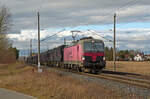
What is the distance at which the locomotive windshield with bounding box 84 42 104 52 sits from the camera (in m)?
28.4

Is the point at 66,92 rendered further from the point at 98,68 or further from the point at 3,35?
the point at 3,35

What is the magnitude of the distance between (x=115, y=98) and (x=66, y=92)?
9.38 feet

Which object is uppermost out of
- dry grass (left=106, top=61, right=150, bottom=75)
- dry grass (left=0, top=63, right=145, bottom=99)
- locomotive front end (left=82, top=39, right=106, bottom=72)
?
locomotive front end (left=82, top=39, right=106, bottom=72)

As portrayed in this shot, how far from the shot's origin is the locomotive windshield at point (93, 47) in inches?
1118

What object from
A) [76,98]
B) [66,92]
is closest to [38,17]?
[66,92]

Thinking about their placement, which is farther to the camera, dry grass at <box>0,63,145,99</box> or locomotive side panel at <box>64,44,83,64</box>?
locomotive side panel at <box>64,44,83,64</box>

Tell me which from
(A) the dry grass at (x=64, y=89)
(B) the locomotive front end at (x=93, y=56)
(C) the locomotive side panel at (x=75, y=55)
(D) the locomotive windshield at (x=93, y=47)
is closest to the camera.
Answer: (A) the dry grass at (x=64, y=89)

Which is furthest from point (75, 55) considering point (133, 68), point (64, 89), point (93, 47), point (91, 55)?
point (64, 89)

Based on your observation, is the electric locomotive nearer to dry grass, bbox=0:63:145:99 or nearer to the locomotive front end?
the locomotive front end

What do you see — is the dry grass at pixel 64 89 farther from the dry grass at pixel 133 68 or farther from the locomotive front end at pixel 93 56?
the dry grass at pixel 133 68

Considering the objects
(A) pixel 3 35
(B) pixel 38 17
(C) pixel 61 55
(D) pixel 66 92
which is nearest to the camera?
(D) pixel 66 92

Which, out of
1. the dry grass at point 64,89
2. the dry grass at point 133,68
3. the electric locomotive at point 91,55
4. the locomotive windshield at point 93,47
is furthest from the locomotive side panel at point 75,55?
the dry grass at point 64,89

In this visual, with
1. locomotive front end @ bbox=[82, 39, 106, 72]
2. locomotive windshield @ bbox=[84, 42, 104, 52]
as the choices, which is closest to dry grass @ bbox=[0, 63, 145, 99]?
locomotive front end @ bbox=[82, 39, 106, 72]

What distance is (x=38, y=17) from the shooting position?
32.8 meters
